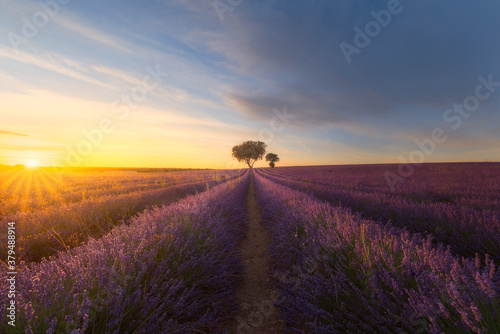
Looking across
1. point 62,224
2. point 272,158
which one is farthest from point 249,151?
point 62,224

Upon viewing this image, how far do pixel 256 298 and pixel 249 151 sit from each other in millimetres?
61051

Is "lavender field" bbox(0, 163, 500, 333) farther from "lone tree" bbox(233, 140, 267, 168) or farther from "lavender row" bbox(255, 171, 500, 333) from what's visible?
"lone tree" bbox(233, 140, 267, 168)

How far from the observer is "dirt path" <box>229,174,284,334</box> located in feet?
6.95

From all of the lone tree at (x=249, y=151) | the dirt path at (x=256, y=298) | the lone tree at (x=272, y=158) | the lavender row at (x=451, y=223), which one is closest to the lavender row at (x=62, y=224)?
the dirt path at (x=256, y=298)

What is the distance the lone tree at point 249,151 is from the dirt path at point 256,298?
59.6 meters

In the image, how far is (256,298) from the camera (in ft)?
8.57

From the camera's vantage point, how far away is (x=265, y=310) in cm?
237

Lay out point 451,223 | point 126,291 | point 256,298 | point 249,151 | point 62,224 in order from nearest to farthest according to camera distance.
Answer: point 126,291, point 256,298, point 451,223, point 62,224, point 249,151

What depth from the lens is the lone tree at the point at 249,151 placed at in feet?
209

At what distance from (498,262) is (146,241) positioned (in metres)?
4.55

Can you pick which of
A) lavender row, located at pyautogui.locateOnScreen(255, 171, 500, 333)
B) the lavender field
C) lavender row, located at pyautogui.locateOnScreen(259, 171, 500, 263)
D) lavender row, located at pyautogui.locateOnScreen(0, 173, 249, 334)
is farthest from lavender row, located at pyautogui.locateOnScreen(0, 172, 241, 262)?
lavender row, located at pyautogui.locateOnScreen(259, 171, 500, 263)

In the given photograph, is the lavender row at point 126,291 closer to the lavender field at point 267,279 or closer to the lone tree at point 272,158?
the lavender field at point 267,279

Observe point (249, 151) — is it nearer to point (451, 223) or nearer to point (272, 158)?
point (272, 158)

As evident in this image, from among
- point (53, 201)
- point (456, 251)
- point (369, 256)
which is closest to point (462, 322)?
point (369, 256)
